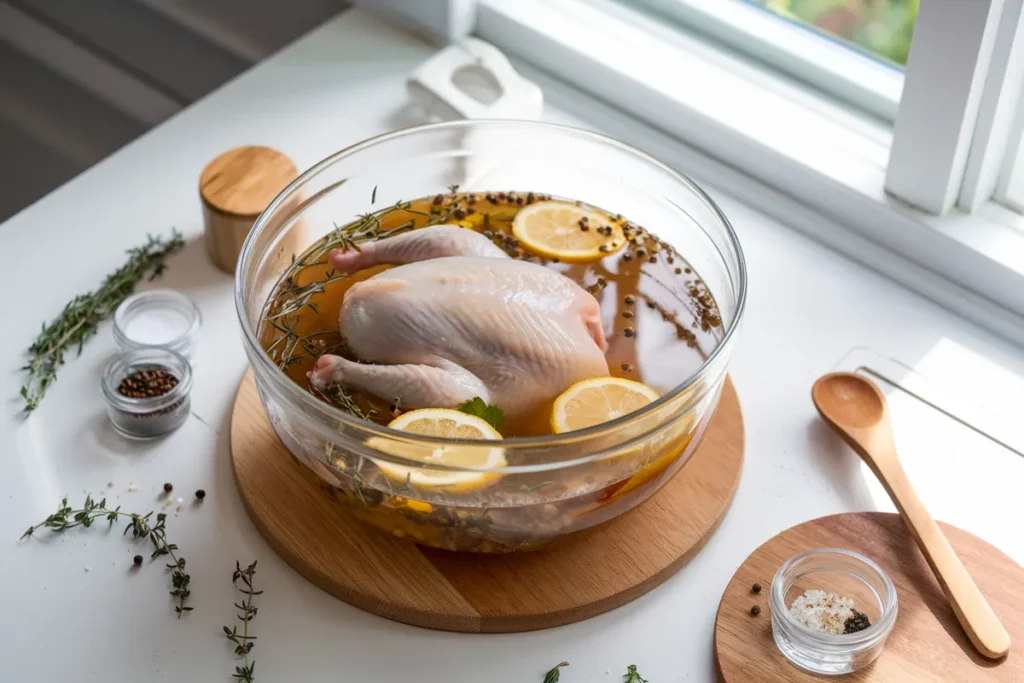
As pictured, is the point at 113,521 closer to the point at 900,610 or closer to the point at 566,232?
the point at 566,232

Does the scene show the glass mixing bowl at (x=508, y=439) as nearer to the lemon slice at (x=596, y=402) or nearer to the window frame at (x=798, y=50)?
the lemon slice at (x=596, y=402)

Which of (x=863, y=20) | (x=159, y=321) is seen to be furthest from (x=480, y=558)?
(x=863, y=20)

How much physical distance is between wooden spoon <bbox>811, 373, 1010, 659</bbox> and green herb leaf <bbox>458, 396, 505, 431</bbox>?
1.26 ft

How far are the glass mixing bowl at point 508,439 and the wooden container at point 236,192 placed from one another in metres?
0.09

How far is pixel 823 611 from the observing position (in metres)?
1.08

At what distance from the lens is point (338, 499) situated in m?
1.13

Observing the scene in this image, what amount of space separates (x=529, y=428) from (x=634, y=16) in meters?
0.89

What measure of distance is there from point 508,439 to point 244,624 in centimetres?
35

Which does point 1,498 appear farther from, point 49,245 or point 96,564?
point 49,245

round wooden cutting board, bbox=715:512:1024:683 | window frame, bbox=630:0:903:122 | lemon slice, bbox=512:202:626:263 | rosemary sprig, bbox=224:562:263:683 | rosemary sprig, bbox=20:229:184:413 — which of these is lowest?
rosemary sprig, bbox=224:562:263:683

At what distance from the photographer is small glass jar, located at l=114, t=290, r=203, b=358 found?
4.39 feet

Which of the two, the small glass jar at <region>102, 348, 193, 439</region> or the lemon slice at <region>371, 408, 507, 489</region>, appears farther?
the small glass jar at <region>102, 348, 193, 439</region>

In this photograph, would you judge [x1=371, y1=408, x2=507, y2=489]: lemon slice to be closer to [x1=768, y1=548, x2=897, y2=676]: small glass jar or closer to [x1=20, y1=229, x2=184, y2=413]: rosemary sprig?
[x1=768, y1=548, x2=897, y2=676]: small glass jar

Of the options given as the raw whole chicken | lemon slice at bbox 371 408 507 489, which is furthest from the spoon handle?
lemon slice at bbox 371 408 507 489
